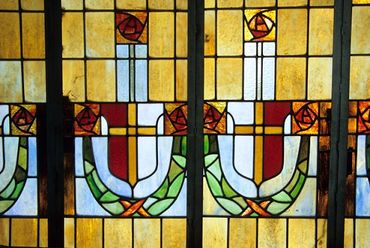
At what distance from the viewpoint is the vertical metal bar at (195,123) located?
3426 mm

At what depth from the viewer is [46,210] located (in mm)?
3535

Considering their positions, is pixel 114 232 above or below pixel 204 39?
below

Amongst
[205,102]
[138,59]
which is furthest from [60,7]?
[205,102]

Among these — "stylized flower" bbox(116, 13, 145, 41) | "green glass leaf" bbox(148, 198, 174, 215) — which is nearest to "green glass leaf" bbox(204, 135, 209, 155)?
"green glass leaf" bbox(148, 198, 174, 215)

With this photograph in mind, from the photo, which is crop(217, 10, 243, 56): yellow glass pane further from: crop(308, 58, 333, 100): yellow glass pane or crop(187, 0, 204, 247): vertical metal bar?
crop(308, 58, 333, 100): yellow glass pane

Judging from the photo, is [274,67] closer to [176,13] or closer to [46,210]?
[176,13]

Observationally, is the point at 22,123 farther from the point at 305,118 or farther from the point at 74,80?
the point at 305,118

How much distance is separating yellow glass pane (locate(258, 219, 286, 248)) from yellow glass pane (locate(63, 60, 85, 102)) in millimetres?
1366

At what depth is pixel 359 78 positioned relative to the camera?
343 cm

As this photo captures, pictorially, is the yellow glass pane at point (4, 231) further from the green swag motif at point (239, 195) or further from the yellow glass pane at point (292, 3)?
the yellow glass pane at point (292, 3)

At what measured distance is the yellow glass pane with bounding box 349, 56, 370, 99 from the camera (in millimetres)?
3426

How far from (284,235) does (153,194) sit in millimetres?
854

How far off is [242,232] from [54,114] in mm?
1377

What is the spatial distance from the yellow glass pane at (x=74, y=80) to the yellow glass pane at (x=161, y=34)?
45cm
